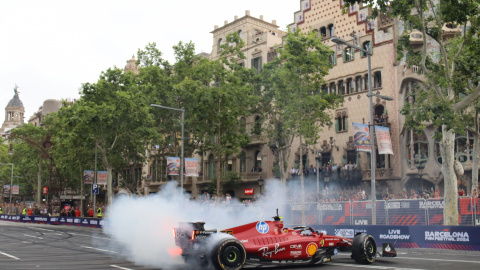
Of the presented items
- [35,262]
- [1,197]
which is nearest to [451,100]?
[35,262]

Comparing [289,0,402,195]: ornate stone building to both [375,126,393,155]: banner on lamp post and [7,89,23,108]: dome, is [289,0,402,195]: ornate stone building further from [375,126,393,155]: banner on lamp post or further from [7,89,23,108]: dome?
[7,89,23,108]: dome

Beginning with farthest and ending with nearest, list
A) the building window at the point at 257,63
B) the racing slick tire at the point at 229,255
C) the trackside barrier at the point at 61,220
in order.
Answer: the building window at the point at 257,63
the trackside barrier at the point at 61,220
the racing slick tire at the point at 229,255

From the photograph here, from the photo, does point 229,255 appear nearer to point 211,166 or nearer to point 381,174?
point 381,174

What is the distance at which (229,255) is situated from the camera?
1324cm

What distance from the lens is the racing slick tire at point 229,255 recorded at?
12969 mm

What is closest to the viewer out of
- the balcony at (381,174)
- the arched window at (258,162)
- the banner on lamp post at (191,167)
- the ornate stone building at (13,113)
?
the banner on lamp post at (191,167)

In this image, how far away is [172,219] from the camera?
15.6 meters

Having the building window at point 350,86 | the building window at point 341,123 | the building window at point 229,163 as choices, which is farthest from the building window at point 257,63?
the building window at point 341,123

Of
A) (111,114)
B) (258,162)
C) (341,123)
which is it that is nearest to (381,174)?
(341,123)

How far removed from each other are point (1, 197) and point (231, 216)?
4455 inches

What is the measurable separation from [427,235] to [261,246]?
1013 cm

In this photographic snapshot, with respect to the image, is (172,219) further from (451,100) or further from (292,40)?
(292,40)

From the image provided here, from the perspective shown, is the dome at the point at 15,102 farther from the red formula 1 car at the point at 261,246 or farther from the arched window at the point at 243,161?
the red formula 1 car at the point at 261,246

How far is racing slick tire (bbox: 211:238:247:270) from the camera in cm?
1297
